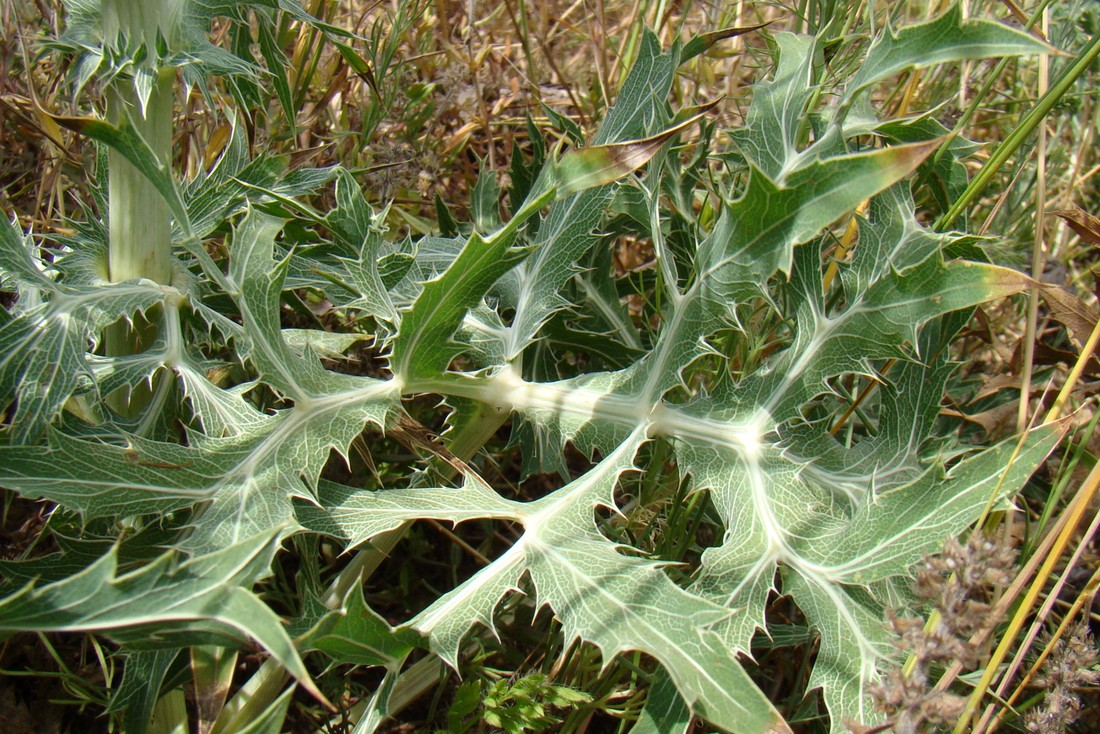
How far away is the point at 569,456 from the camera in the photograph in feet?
6.00

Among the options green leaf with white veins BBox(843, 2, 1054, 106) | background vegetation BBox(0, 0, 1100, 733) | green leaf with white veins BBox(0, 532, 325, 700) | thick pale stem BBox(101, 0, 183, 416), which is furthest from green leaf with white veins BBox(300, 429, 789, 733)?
green leaf with white veins BBox(843, 2, 1054, 106)

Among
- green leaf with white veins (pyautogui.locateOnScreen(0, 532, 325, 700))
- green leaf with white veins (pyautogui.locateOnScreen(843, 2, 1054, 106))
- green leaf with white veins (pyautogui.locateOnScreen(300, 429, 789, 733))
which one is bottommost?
green leaf with white veins (pyautogui.locateOnScreen(300, 429, 789, 733))

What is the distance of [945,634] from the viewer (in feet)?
2.93

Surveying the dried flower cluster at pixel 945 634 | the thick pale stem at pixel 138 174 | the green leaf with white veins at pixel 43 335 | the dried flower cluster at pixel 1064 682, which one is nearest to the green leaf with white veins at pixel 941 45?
the dried flower cluster at pixel 945 634

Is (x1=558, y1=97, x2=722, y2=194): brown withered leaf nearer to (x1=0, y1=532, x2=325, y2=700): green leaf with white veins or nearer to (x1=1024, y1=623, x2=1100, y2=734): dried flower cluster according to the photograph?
(x1=0, y1=532, x2=325, y2=700): green leaf with white veins

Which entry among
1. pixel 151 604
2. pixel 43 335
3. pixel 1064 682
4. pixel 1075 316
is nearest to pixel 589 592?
pixel 151 604

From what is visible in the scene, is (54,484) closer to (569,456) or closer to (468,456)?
(468,456)

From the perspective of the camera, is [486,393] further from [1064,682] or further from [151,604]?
[1064,682]

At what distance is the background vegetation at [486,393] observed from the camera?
1.10 m

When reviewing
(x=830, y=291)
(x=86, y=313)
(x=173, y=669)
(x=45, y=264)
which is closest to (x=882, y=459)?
(x=830, y=291)

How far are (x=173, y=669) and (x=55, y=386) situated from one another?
400mm

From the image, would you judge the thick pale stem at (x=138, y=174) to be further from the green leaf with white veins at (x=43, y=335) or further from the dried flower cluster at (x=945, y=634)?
the dried flower cluster at (x=945, y=634)

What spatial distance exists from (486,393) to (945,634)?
0.73 metres

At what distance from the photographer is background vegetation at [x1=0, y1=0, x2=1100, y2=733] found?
1.10 m
